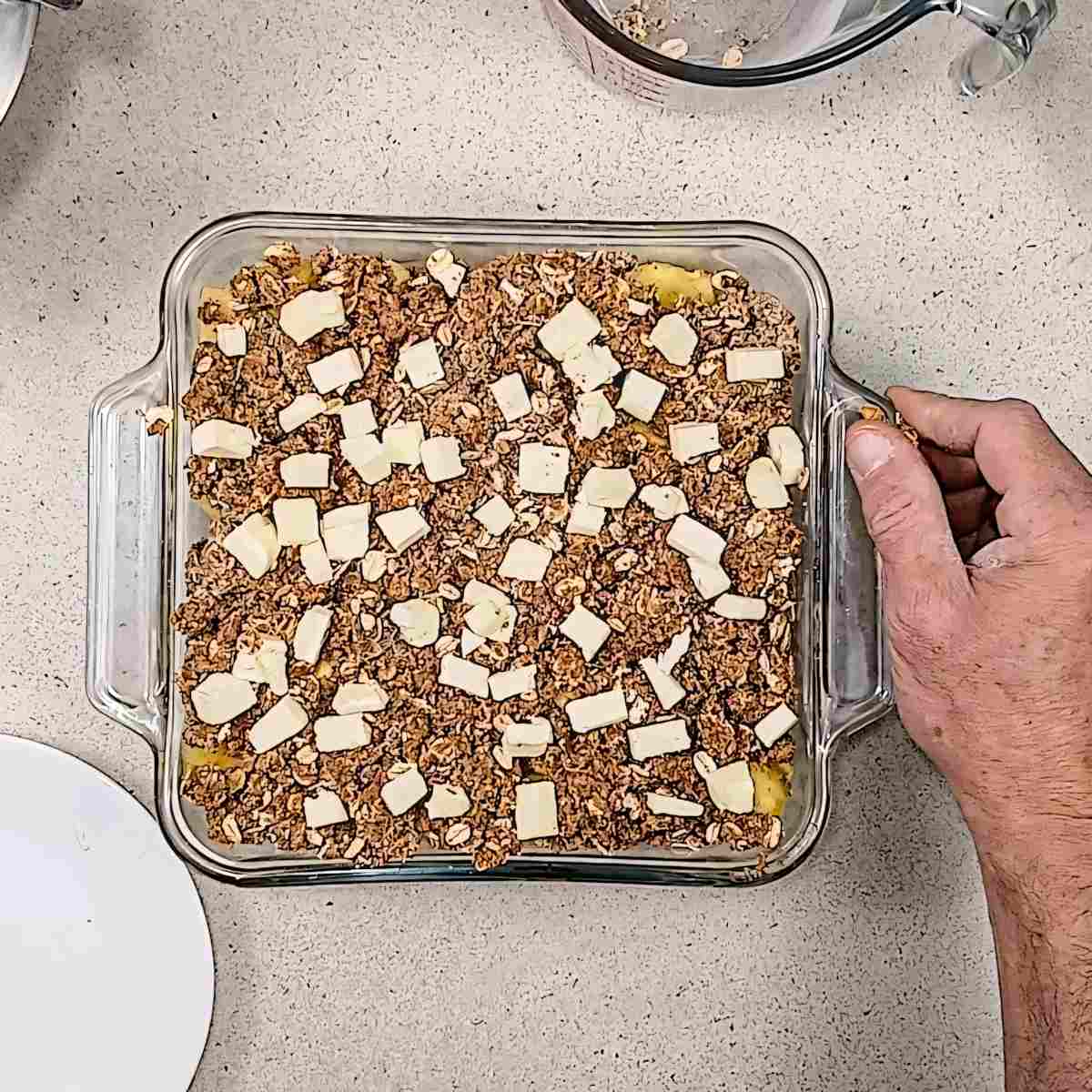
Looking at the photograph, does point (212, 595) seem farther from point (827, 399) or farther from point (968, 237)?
point (968, 237)

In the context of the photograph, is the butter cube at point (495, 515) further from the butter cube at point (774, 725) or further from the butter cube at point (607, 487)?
the butter cube at point (774, 725)

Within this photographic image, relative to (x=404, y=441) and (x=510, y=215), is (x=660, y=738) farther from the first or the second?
(x=510, y=215)

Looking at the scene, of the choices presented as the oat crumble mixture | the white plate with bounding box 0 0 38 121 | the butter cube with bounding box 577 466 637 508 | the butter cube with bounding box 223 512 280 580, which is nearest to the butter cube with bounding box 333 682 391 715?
the oat crumble mixture

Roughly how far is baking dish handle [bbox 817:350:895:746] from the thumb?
0.06 metres

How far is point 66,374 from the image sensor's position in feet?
3.55

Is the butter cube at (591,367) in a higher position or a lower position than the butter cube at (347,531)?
higher

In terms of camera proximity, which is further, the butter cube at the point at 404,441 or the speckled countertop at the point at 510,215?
the speckled countertop at the point at 510,215

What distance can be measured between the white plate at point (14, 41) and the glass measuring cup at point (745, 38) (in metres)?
0.41

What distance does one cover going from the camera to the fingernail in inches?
36.4

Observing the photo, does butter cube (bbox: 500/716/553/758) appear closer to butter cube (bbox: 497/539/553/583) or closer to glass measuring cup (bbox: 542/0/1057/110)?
butter cube (bbox: 497/539/553/583)

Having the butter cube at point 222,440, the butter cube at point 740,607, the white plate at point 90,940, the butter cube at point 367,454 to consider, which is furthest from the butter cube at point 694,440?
the white plate at point 90,940

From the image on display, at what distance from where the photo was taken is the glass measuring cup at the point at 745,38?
96 centimetres

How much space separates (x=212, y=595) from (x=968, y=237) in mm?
725

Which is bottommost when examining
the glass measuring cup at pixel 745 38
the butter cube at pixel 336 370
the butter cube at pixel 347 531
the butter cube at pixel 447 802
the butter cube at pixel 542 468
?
the butter cube at pixel 447 802
